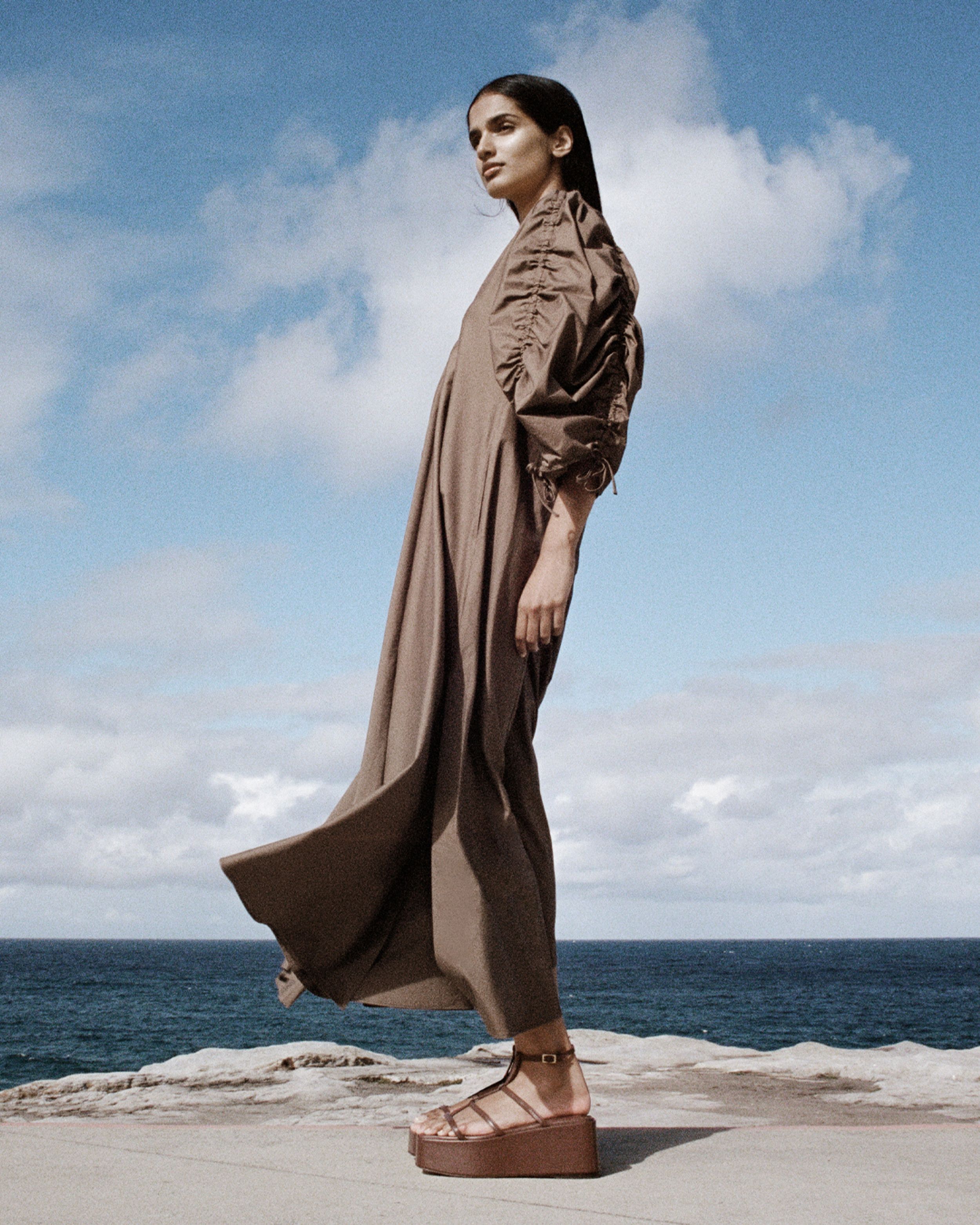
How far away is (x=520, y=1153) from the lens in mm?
2160

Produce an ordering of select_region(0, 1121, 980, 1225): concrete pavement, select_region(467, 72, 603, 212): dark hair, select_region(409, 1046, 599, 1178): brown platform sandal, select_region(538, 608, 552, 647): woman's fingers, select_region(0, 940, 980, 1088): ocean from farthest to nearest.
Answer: select_region(0, 940, 980, 1088): ocean < select_region(467, 72, 603, 212): dark hair < select_region(538, 608, 552, 647): woman's fingers < select_region(409, 1046, 599, 1178): brown platform sandal < select_region(0, 1121, 980, 1225): concrete pavement

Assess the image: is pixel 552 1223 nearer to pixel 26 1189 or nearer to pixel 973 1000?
pixel 26 1189

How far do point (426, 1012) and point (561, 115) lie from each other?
40.4m

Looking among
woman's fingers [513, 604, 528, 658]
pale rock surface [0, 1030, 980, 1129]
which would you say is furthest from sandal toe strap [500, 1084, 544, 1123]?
pale rock surface [0, 1030, 980, 1129]

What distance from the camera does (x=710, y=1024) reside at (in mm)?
55781

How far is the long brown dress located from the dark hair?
24cm

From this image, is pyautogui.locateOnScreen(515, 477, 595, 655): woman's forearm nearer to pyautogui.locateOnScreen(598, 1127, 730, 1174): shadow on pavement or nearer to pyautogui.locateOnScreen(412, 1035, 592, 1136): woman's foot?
pyautogui.locateOnScreen(412, 1035, 592, 1136): woman's foot

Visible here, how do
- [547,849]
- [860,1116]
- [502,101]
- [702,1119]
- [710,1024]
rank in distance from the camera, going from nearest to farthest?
[547,849], [502,101], [702,1119], [860,1116], [710,1024]

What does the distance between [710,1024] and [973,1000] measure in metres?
24.9

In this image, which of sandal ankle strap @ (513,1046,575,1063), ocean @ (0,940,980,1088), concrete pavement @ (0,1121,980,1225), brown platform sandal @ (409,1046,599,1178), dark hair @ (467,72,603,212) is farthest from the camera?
ocean @ (0,940,980,1088)

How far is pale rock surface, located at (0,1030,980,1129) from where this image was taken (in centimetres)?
351

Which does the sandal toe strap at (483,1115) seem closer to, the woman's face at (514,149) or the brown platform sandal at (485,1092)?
the brown platform sandal at (485,1092)

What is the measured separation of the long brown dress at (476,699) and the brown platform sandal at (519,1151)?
7.8 inches

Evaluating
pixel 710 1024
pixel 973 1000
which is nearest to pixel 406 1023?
pixel 710 1024
